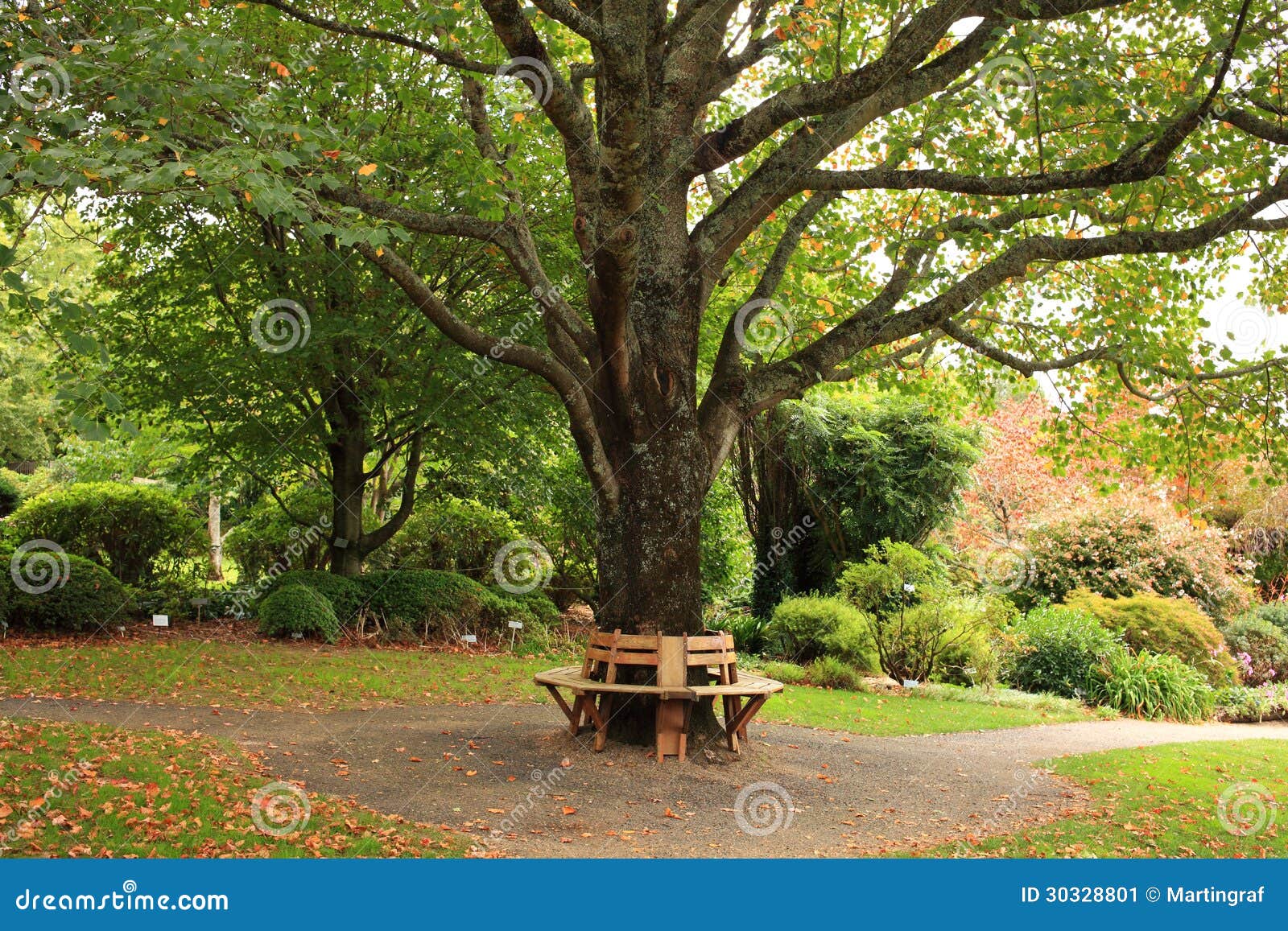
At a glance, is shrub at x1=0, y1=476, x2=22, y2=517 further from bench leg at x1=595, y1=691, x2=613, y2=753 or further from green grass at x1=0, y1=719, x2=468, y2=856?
bench leg at x1=595, y1=691, x2=613, y2=753

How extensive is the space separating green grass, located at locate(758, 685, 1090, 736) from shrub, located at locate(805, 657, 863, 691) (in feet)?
0.61

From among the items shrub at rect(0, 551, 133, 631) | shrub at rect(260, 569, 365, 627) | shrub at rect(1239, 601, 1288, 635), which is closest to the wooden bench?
shrub at rect(260, 569, 365, 627)

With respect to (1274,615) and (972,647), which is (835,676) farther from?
(1274,615)

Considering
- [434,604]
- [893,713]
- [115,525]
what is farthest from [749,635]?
[115,525]

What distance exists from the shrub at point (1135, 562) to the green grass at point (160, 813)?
13.9 m

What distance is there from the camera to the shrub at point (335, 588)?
14141 mm

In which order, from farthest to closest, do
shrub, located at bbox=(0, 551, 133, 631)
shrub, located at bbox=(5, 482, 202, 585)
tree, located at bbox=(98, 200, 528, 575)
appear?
1. shrub, located at bbox=(5, 482, 202, 585)
2. tree, located at bbox=(98, 200, 528, 575)
3. shrub, located at bbox=(0, 551, 133, 631)

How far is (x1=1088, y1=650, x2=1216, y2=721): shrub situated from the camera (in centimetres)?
1333

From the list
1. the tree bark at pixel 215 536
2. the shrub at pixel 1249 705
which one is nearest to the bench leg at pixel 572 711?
the shrub at pixel 1249 705

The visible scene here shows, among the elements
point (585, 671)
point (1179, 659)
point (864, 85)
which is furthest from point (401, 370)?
point (1179, 659)

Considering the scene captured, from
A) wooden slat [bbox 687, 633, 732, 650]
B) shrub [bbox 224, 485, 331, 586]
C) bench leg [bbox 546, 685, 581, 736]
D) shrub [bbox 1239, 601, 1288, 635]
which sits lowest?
bench leg [bbox 546, 685, 581, 736]

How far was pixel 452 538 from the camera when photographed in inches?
672

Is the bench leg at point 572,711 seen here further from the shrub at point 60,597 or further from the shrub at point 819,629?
the shrub at point 60,597

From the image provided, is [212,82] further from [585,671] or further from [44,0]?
[585,671]
